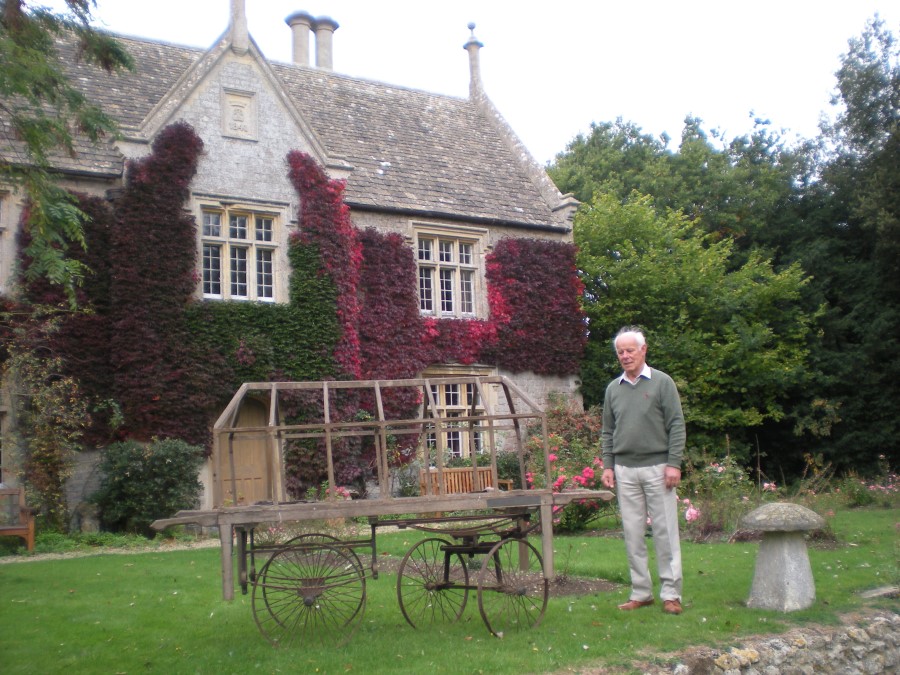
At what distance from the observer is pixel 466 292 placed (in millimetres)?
21219

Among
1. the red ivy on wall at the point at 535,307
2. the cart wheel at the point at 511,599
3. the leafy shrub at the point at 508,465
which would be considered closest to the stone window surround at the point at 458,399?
the red ivy on wall at the point at 535,307

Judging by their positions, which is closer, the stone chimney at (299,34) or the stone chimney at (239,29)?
the stone chimney at (239,29)

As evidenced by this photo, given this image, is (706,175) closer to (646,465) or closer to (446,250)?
(446,250)

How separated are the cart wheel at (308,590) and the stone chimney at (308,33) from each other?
19135 mm

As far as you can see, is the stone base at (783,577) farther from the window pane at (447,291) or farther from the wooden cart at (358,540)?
the window pane at (447,291)

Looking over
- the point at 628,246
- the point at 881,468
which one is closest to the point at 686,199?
the point at 628,246

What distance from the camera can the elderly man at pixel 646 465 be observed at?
745 centimetres

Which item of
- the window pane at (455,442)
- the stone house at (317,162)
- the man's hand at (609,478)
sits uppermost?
the stone house at (317,162)

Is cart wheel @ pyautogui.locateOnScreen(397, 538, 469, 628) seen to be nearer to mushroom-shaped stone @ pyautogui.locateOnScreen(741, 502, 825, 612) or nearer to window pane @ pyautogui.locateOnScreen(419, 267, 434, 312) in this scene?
mushroom-shaped stone @ pyautogui.locateOnScreen(741, 502, 825, 612)

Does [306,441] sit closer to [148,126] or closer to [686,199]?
[148,126]

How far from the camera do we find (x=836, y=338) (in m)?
25.1

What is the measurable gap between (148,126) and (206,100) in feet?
4.66

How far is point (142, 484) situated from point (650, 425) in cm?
1055

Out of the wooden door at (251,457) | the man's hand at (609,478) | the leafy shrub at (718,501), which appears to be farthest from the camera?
the wooden door at (251,457)
